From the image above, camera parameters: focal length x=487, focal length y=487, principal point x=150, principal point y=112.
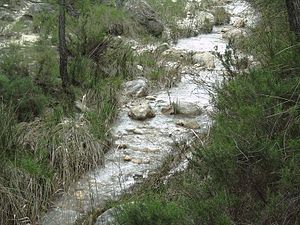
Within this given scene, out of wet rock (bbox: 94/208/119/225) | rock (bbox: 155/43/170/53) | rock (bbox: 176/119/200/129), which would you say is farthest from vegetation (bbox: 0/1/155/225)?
rock (bbox: 155/43/170/53)

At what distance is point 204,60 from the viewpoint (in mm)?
8320

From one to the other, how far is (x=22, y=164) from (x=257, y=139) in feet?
6.67

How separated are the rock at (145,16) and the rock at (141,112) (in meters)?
4.17

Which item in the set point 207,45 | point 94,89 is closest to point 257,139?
point 94,89

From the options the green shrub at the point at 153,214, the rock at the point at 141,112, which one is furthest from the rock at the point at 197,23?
the green shrub at the point at 153,214

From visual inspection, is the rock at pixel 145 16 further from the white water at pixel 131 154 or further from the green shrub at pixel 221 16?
the white water at pixel 131 154

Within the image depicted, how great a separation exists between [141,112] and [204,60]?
2.64m

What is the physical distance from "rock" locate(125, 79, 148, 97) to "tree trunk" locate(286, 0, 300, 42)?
351 cm

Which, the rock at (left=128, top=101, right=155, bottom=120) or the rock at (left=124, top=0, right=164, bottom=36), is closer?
the rock at (left=128, top=101, right=155, bottom=120)

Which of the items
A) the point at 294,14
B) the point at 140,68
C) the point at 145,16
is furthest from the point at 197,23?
the point at 294,14

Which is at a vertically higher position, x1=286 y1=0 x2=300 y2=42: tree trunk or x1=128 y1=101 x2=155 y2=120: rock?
x1=286 y1=0 x2=300 y2=42: tree trunk

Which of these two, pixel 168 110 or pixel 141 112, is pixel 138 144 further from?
pixel 168 110

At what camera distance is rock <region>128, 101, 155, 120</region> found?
6.04 metres

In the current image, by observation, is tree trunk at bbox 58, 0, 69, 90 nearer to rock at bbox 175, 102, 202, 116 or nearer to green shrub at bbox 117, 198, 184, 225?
rock at bbox 175, 102, 202, 116
